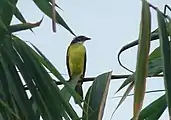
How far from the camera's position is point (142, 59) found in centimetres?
82

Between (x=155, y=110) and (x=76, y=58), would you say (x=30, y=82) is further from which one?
(x=76, y=58)

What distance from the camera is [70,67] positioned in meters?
3.67

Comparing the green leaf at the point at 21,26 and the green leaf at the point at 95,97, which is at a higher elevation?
the green leaf at the point at 21,26

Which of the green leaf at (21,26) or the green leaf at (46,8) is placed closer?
the green leaf at (21,26)

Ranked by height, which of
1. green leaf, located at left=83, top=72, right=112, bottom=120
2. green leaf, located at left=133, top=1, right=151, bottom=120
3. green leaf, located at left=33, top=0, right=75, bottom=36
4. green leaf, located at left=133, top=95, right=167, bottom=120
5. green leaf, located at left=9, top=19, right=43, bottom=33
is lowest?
green leaf, located at left=133, top=95, right=167, bottom=120

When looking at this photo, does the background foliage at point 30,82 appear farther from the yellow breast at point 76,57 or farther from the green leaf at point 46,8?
the yellow breast at point 76,57

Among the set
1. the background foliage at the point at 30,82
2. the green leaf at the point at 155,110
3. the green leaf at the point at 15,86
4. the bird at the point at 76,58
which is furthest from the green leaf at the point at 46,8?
the bird at the point at 76,58

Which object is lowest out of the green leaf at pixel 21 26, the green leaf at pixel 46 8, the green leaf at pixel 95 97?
the green leaf at pixel 95 97

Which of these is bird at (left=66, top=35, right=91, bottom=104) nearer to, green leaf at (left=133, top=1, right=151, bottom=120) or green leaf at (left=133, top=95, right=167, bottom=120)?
green leaf at (left=133, top=95, right=167, bottom=120)

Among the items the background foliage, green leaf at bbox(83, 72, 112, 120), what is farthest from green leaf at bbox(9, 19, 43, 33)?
green leaf at bbox(83, 72, 112, 120)

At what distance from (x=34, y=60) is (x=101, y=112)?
0.41 meters

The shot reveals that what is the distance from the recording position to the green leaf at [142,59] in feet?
A: 2.58

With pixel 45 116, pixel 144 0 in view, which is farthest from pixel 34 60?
pixel 144 0

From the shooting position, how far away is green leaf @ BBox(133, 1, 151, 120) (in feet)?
2.58
